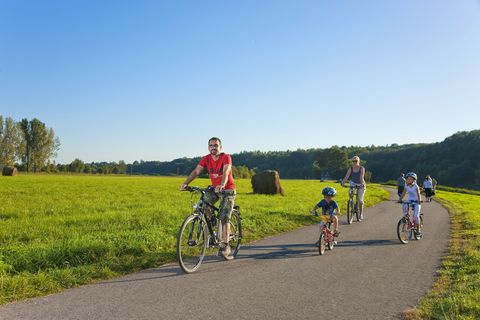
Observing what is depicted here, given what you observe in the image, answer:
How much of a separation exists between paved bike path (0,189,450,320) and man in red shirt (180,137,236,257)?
28.0 inches

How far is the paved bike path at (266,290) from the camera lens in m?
4.80

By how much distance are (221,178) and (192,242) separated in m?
1.33

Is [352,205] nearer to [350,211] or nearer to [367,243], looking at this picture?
[350,211]

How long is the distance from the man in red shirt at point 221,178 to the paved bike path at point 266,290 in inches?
28.0

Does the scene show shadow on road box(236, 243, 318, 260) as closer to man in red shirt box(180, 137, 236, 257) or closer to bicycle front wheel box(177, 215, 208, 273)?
man in red shirt box(180, 137, 236, 257)

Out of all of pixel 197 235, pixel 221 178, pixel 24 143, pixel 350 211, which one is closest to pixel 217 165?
pixel 221 178

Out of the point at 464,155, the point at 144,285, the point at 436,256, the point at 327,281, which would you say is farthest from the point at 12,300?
the point at 464,155

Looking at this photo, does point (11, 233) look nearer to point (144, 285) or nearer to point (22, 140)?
point (144, 285)

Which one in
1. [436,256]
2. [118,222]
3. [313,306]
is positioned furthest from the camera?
[118,222]

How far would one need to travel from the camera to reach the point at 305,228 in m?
13.0

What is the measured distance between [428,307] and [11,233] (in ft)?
32.3

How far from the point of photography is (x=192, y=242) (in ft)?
23.3

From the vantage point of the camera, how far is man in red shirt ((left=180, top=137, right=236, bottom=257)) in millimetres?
7555

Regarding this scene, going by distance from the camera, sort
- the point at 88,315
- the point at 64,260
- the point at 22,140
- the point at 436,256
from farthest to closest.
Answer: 1. the point at 22,140
2. the point at 436,256
3. the point at 64,260
4. the point at 88,315
